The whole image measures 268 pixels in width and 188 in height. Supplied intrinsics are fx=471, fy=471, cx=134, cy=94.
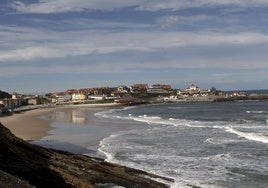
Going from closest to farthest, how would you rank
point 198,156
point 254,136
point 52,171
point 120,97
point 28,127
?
point 52,171
point 198,156
point 254,136
point 28,127
point 120,97

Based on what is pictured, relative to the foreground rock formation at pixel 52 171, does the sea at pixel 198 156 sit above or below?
below

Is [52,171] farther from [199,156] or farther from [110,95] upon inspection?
[110,95]

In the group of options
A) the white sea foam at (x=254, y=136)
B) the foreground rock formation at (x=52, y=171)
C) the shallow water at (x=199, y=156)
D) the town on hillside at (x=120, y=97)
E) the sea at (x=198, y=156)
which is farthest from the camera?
the town on hillside at (x=120, y=97)

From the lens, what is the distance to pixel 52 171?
53.1 ft

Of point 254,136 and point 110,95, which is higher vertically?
point 110,95

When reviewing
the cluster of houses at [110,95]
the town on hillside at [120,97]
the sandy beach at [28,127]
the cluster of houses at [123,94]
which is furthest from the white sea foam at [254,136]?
the cluster of houses at [123,94]

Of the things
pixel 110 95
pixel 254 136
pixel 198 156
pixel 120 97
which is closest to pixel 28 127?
pixel 254 136

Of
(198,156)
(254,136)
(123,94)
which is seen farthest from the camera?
(123,94)

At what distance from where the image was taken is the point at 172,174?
2152cm

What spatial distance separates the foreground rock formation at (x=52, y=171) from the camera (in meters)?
15.3

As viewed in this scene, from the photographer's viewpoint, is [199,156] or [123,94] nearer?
[199,156]

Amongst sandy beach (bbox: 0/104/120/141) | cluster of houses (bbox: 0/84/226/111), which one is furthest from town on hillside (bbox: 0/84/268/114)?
sandy beach (bbox: 0/104/120/141)

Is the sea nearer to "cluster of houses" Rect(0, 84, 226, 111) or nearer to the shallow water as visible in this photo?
the shallow water

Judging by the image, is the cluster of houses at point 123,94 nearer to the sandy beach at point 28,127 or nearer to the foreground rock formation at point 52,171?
the sandy beach at point 28,127
